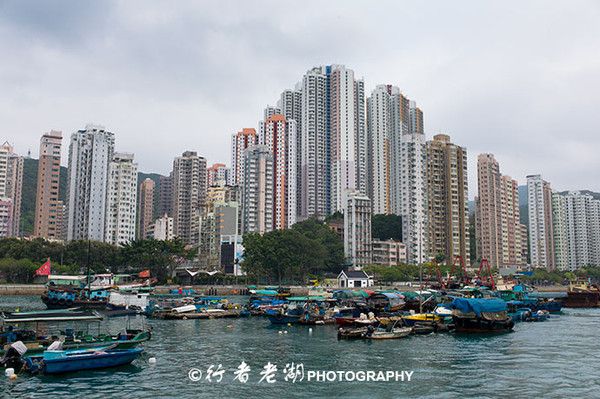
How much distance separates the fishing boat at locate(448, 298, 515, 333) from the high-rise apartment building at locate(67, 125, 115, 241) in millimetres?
142030

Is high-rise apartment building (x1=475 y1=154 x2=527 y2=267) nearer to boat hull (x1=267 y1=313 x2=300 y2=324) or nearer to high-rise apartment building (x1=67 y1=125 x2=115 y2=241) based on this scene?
high-rise apartment building (x1=67 y1=125 x2=115 y2=241)

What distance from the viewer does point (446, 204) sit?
158 m

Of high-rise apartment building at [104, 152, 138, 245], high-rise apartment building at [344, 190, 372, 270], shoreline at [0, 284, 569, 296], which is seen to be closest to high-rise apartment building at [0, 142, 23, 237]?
high-rise apartment building at [104, 152, 138, 245]

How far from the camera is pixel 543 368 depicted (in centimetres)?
3198

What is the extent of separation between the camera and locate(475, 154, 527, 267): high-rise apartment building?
184500mm

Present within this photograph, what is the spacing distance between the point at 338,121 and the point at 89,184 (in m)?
92.3

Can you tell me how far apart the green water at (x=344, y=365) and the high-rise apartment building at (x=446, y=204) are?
351ft

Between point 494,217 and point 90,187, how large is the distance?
14074 cm

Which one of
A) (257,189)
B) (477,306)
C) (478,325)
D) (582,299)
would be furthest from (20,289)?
(582,299)

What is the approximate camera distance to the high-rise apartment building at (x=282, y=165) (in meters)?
184

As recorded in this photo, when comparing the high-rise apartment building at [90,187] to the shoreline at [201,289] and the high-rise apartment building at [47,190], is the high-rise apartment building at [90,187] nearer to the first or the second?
the high-rise apartment building at [47,190]

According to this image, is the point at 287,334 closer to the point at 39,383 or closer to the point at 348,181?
the point at 39,383

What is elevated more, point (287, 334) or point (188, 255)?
point (188, 255)

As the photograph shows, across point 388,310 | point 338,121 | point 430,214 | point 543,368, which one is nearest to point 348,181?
point 338,121
